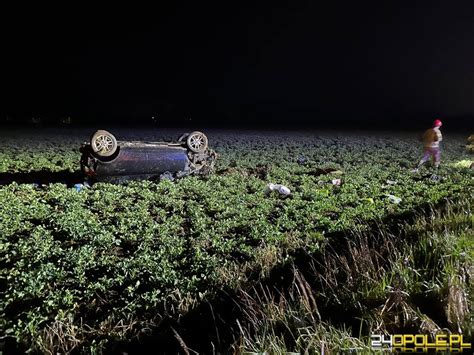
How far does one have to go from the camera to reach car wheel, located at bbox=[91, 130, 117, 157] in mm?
9125

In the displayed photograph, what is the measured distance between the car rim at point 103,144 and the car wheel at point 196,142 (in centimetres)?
255

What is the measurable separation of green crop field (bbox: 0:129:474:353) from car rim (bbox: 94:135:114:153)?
3.26ft

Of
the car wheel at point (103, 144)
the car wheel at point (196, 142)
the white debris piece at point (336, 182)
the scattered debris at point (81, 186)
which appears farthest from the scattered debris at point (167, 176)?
the white debris piece at point (336, 182)

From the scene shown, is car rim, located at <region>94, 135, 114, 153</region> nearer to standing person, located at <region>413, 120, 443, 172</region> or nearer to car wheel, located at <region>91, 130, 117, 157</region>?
car wheel, located at <region>91, 130, 117, 157</region>

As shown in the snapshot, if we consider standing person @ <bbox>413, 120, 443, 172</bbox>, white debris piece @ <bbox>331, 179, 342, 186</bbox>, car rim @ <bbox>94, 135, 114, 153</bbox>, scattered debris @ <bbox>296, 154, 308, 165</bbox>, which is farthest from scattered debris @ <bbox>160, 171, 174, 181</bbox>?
standing person @ <bbox>413, 120, 443, 172</bbox>

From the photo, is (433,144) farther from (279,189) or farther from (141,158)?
(141,158)

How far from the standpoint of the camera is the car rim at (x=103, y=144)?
30.0 feet

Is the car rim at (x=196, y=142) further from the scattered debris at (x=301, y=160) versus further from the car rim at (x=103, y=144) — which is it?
the scattered debris at (x=301, y=160)

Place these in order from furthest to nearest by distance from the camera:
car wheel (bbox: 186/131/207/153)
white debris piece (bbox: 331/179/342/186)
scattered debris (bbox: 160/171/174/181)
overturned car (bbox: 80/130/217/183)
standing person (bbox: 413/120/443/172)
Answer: standing person (bbox: 413/120/443/172) → car wheel (bbox: 186/131/207/153) → white debris piece (bbox: 331/179/342/186) → scattered debris (bbox: 160/171/174/181) → overturned car (bbox: 80/130/217/183)

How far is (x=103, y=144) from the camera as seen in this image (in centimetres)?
922

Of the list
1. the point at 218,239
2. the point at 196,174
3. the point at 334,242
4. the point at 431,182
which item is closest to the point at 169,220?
the point at 218,239

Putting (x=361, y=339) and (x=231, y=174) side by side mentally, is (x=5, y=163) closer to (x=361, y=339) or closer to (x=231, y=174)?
(x=231, y=174)

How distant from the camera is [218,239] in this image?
20.9 ft

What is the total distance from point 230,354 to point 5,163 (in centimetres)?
1283
